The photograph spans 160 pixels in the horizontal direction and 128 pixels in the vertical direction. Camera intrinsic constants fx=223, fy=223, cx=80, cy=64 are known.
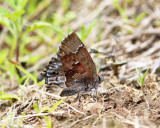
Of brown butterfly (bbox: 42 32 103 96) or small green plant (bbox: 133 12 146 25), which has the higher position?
small green plant (bbox: 133 12 146 25)

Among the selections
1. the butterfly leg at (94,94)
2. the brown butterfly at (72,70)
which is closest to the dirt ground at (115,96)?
the butterfly leg at (94,94)

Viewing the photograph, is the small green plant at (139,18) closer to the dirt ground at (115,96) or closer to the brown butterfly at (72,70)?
the dirt ground at (115,96)

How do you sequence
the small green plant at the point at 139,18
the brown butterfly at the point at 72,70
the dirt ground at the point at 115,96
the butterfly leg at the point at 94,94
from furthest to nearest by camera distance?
the small green plant at the point at 139,18 → the butterfly leg at the point at 94,94 → the brown butterfly at the point at 72,70 → the dirt ground at the point at 115,96

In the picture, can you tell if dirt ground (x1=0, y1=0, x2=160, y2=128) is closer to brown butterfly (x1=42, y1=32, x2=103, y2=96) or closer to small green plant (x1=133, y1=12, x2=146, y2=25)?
small green plant (x1=133, y1=12, x2=146, y2=25)

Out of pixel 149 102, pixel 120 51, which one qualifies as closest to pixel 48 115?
pixel 149 102

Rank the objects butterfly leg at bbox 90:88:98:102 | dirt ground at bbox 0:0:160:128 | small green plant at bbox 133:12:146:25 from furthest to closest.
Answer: small green plant at bbox 133:12:146:25
butterfly leg at bbox 90:88:98:102
dirt ground at bbox 0:0:160:128

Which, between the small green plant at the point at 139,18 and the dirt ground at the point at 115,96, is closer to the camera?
the dirt ground at the point at 115,96

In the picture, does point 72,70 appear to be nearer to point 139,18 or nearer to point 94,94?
point 94,94

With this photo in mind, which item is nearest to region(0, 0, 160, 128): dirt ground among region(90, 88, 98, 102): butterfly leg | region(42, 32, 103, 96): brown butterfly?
region(90, 88, 98, 102): butterfly leg
